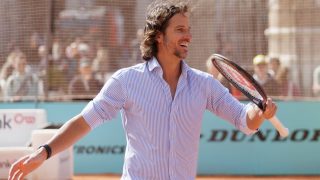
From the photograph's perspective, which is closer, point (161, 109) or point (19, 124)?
point (161, 109)

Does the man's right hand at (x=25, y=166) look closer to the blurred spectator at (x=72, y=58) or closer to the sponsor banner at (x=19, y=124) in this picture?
the sponsor banner at (x=19, y=124)

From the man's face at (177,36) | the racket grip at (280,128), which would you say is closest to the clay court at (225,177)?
the racket grip at (280,128)

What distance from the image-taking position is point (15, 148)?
1102 cm

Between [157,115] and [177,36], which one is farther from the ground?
[177,36]

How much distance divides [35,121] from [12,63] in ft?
4.61

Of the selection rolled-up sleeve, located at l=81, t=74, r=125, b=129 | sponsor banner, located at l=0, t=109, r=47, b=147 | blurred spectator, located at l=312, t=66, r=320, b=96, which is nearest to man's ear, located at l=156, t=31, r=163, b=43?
rolled-up sleeve, located at l=81, t=74, r=125, b=129

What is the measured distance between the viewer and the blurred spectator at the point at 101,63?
1273cm

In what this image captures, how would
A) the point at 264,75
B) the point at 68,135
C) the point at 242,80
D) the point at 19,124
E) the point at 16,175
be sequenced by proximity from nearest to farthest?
the point at 16,175 < the point at 68,135 < the point at 242,80 < the point at 19,124 < the point at 264,75

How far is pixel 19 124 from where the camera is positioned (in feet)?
39.3

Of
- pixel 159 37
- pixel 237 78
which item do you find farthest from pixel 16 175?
pixel 237 78

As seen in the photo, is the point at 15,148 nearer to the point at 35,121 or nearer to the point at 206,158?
the point at 35,121

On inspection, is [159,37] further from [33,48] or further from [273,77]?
[33,48]

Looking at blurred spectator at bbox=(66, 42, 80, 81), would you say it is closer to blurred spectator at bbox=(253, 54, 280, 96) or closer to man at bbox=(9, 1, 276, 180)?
blurred spectator at bbox=(253, 54, 280, 96)

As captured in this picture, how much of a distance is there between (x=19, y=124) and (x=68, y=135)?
7.80m
